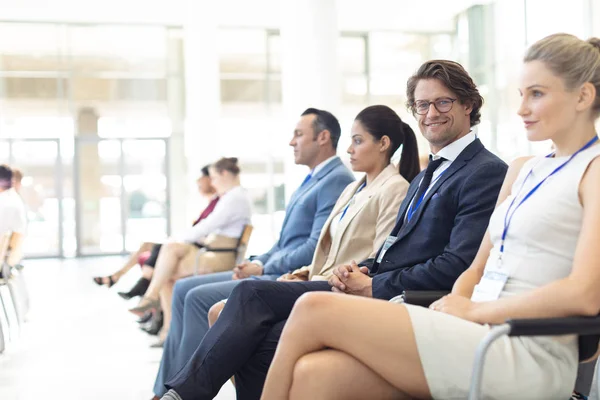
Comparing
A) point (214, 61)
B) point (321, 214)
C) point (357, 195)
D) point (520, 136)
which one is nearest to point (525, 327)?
point (357, 195)

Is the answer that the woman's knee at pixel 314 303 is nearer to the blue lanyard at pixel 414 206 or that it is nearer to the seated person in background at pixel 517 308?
the seated person in background at pixel 517 308

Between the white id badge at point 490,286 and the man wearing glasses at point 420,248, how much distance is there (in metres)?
0.41

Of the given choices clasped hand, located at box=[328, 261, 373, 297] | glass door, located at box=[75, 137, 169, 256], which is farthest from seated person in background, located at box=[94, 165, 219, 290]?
glass door, located at box=[75, 137, 169, 256]

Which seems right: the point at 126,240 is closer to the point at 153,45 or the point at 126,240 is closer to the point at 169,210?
the point at 169,210

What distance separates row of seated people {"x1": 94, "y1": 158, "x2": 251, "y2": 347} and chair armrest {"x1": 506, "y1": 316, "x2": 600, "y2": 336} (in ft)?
13.7

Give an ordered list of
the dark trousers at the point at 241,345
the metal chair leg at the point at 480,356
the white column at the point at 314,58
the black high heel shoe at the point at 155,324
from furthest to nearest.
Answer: the white column at the point at 314,58
the black high heel shoe at the point at 155,324
the dark trousers at the point at 241,345
the metal chair leg at the point at 480,356

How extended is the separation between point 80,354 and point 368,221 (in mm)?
2991

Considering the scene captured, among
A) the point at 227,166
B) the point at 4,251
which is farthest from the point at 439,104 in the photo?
the point at 4,251

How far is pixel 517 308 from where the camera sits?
6.34ft

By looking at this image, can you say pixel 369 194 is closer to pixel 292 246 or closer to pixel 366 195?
pixel 366 195

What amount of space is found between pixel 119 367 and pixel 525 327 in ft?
12.3

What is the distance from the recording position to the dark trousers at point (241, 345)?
255cm

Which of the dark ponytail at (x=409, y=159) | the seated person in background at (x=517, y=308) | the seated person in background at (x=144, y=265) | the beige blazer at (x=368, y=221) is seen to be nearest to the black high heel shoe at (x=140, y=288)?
the seated person in background at (x=144, y=265)

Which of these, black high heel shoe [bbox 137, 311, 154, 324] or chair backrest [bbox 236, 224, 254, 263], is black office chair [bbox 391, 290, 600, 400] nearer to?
chair backrest [bbox 236, 224, 254, 263]
